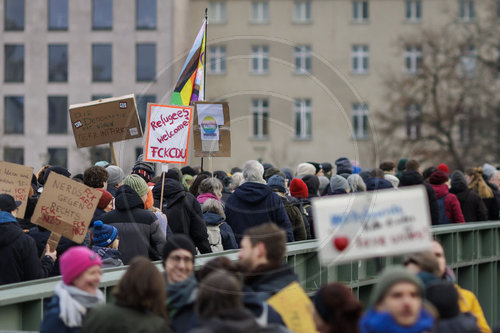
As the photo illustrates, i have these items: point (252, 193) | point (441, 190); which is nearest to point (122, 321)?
point (252, 193)

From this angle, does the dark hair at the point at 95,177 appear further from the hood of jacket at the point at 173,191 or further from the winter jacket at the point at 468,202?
the winter jacket at the point at 468,202

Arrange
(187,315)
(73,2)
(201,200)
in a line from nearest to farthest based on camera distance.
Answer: (187,315), (201,200), (73,2)

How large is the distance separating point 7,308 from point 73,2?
49.2m

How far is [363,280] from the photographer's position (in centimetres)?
1040

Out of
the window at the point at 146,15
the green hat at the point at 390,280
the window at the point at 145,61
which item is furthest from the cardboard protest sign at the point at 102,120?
the window at the point at 146,15

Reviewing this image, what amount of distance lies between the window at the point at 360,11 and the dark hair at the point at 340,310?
51.4 m

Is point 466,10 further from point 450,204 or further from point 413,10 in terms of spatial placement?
point 450,204

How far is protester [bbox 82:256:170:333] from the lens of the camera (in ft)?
16.8

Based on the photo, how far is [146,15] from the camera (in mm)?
53844

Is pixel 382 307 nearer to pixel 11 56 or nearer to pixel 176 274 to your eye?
pixel 176 274

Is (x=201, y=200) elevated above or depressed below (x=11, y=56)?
below

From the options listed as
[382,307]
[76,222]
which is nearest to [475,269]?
[76,222]

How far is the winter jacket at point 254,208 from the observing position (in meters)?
7.00

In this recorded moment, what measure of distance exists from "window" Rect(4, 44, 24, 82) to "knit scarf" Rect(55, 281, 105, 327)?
5053 cm
